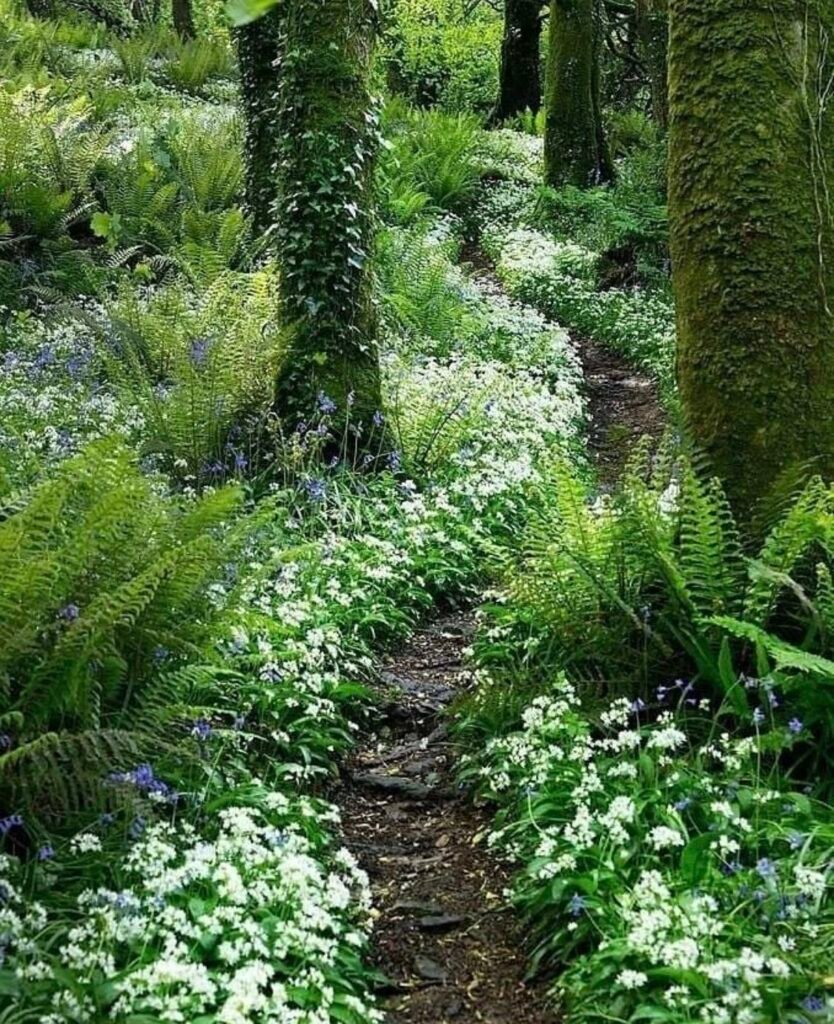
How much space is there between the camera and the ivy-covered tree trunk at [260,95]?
31.2ft

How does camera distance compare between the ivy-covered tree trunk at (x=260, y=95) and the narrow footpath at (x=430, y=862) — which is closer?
the narrow footpath at (x=430, y=862)

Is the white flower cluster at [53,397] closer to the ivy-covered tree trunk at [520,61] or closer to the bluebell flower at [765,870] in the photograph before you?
the bluebell flower at [765,870]

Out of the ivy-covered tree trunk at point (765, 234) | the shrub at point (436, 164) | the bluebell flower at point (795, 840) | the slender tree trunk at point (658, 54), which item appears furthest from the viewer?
the shrub at point (436, 164)

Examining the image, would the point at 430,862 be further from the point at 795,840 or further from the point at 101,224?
the point at 101,224

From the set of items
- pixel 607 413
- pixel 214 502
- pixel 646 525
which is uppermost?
pixel 214 502

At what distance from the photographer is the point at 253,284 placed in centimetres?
798

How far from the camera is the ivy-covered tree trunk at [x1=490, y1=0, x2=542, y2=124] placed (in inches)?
827

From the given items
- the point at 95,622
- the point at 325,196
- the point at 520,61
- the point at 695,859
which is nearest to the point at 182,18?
the point at 520,61

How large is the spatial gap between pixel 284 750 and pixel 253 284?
177 inches

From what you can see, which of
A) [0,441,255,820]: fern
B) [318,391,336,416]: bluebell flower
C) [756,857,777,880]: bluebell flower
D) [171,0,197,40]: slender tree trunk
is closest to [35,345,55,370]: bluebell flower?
[318,391,336,416]: bluebell flower

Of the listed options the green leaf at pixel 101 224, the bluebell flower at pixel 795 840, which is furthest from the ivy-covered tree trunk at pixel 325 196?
the bluebell flower at pixel 795 840

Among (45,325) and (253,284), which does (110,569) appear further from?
(45,325)

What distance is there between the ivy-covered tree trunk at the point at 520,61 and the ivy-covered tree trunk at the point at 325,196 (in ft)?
49.9

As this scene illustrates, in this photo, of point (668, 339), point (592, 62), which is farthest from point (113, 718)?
point (592, 62)
